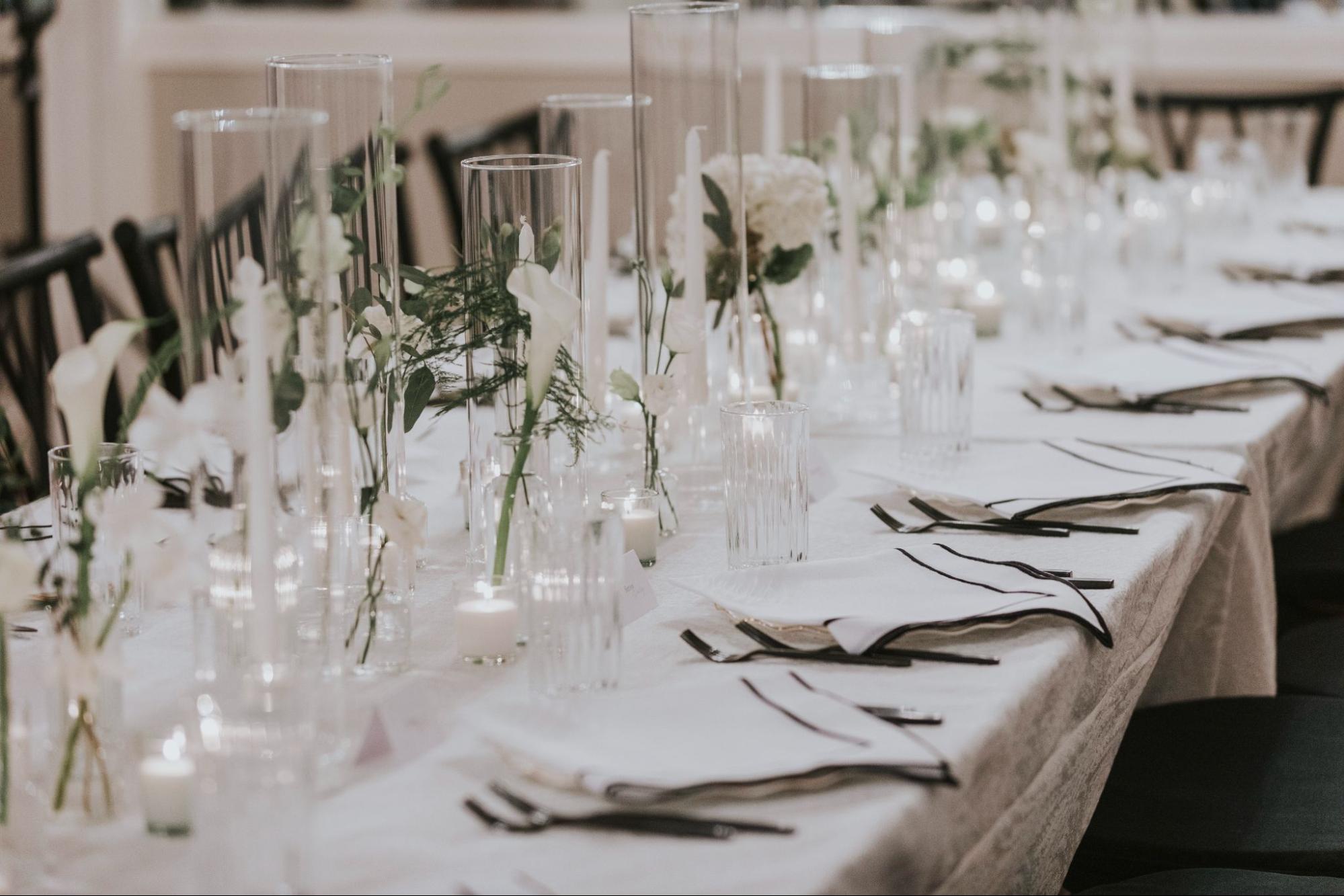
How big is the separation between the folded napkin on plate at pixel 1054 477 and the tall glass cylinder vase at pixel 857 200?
0.32 m

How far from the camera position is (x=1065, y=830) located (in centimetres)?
119

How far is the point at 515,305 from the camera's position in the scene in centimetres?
124

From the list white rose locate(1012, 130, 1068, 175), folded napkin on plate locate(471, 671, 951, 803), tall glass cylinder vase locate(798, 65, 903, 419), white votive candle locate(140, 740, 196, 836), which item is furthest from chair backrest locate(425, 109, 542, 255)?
white votive candle locate(140, 740, 196, 836)

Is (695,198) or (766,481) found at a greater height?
(695,198)

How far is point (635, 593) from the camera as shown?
4.15 feet

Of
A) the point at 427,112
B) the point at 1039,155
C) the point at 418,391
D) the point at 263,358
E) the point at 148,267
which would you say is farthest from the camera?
the point at 427,112

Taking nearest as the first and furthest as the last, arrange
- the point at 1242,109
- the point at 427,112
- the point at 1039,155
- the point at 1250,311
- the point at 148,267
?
the point at 148,267
the point at 1250,311
the point at 1039,155
the point at 1242,109
the point at 427,112

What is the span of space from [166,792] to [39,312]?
1.27m

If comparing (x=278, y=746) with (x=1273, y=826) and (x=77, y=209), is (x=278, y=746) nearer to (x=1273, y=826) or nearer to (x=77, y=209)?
(x=1273, y=826)

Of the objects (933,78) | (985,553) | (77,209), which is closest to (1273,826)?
(985,553)

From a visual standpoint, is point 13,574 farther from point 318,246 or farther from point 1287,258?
point 1287,258

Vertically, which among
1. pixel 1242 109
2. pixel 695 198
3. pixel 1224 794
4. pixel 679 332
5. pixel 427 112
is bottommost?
pixel 1224 794

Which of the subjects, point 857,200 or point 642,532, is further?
point 857,200

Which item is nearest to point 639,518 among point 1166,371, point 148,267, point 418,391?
point 418,391
